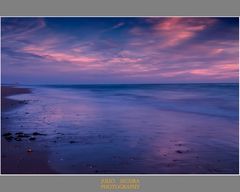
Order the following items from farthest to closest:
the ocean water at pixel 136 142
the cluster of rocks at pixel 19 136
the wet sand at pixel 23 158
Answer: the cluster of rocks at pixel 19 136
the ocean water at pixel 136 142
the wet sand at pixel 23 158

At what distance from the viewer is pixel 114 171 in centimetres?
698

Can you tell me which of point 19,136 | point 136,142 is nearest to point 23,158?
point 19,136

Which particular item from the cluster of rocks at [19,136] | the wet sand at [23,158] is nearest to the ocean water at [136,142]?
the wet sand at [23,158]

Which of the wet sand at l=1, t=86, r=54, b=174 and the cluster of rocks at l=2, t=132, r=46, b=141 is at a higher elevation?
the cluster of rocks at l=2, t=132, r=46, b=141

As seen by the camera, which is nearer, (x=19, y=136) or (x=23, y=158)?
(x=23, y=158)

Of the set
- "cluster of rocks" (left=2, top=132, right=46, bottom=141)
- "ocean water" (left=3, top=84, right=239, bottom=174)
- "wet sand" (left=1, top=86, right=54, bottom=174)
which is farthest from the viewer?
"cluster of rocks" (left=2, top=132, right=46, bottom=141)

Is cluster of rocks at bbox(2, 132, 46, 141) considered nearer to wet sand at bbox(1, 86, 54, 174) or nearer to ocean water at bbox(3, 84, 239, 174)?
wet sand at bbox(1, 86, 54, 174)

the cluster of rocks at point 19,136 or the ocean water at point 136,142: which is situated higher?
the cluster of rocks at point 19,136

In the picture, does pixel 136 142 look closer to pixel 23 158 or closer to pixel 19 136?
pixel 23 158

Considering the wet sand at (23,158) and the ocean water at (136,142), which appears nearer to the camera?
the wet sand at (23,158)

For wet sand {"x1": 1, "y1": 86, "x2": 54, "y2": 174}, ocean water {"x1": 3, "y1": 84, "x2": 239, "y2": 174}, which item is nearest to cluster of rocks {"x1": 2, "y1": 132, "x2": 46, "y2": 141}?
wet sand {"x1": 1, "y1": 86, "x2": 54, "y2": 174}

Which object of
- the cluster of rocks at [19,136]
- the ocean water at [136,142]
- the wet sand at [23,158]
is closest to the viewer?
the wet sand at [23,158]

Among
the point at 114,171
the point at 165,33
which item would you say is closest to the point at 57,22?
the point at 165,33

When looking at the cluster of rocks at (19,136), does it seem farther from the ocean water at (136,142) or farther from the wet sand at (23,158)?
the ocean water at (136,142)
